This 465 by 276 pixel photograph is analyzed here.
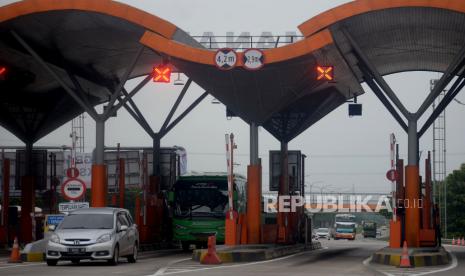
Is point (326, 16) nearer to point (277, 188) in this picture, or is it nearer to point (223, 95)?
point (223, 95)

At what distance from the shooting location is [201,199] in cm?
4103

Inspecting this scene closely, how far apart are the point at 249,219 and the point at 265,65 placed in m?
5.68

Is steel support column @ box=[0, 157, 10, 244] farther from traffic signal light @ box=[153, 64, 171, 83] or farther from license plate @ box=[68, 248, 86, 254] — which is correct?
license plate @ box=[68, 248, 86, 254]

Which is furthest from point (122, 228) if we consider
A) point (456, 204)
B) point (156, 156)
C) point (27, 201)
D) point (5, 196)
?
point (456, 204)

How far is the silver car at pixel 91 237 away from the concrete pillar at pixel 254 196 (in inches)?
268

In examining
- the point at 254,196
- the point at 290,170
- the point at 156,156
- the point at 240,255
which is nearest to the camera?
the point at 240,255

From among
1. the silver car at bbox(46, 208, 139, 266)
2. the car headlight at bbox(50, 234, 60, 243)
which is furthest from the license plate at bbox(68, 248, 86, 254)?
the car headlight at bbox(50, 234, 60, 243)

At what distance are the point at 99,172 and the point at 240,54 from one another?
23.2ft

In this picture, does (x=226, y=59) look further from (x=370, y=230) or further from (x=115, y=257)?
(x=370, y=230)

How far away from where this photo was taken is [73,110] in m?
45.8

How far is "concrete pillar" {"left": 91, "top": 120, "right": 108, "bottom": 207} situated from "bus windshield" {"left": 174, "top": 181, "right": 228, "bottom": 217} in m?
7.41

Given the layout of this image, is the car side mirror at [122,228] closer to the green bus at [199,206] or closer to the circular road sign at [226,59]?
the circular road sign at [226,59]

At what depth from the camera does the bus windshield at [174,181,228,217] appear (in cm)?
4084

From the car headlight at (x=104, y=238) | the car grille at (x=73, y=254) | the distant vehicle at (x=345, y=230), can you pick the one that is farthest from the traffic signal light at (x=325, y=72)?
the distant vehicle at (x=345, y=230)
